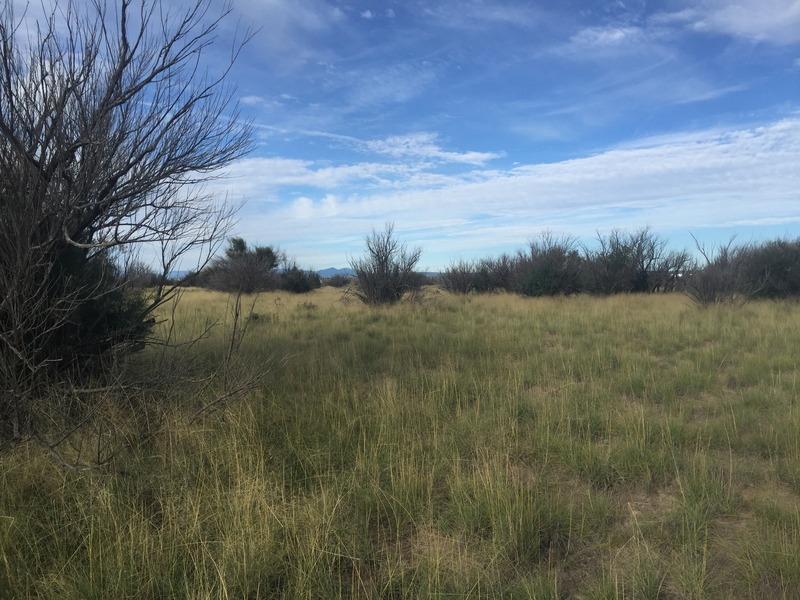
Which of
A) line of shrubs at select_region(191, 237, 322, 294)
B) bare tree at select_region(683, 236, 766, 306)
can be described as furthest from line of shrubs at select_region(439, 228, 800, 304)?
line of shrubs at select_region(191, 237, 322, 294)

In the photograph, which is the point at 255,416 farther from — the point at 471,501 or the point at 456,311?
the point at 456,311

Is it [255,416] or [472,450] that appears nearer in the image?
[472,450]

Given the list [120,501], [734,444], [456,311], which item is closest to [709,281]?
[456,311]

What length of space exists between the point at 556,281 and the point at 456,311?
7.11m

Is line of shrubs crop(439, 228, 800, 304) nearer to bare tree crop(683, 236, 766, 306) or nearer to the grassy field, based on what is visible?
bare tree crop(683, 236, 766, 306)

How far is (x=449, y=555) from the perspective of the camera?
2.63 metres

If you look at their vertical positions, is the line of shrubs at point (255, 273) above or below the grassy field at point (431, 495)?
above

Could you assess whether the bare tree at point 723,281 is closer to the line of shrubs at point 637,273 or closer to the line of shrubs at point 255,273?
the line of shrubs at point 637,273

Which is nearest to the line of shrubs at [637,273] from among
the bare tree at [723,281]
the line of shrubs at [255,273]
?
the bare tree at [723,281]

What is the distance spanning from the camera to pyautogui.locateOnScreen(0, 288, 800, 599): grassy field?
242 cm

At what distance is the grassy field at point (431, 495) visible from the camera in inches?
95.2

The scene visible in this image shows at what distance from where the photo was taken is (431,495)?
3365mm

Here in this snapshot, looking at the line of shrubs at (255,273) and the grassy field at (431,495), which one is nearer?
the grassy field at (431,495)

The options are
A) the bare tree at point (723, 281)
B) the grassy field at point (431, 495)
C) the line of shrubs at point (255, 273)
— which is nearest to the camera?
the grassy field at point (431, 495)
